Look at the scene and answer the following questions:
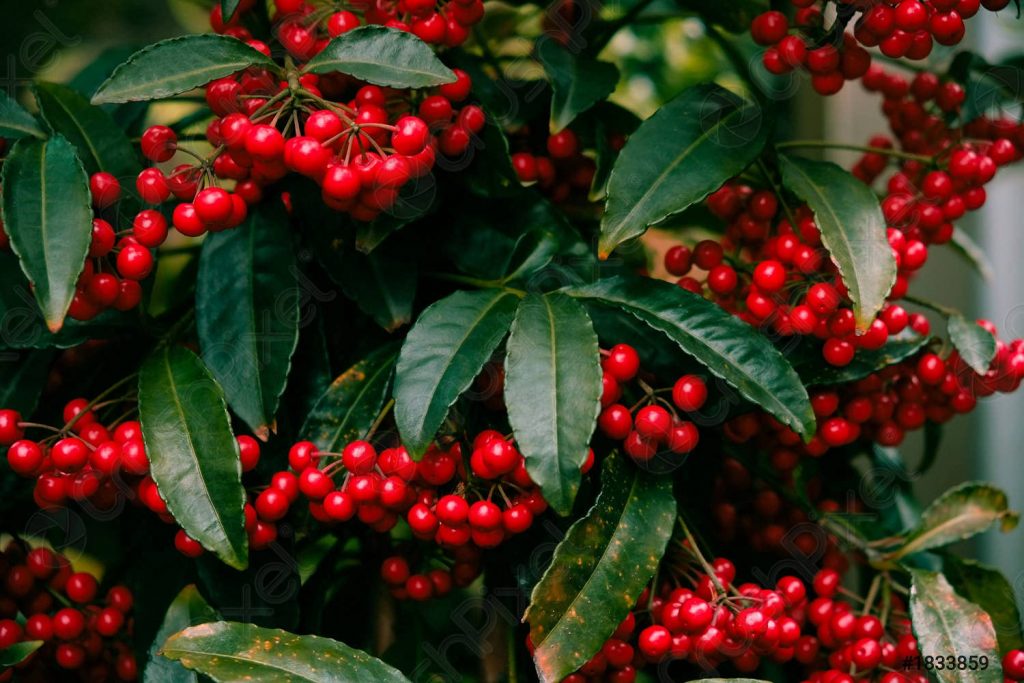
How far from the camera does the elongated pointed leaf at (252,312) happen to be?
0.75 meters

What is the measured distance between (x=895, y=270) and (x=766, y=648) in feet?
1.02

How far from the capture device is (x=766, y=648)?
0.73 m

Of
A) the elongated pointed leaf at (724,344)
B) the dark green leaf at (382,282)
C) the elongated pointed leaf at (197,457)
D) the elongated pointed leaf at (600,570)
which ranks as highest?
the elongated pointed leaf at (724,344)

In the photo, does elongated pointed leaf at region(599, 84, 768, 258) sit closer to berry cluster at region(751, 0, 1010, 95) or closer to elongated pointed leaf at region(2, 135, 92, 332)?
berry cluster at region(751, 0, 1010, 95)

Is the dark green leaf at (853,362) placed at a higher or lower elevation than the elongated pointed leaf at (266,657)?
higher

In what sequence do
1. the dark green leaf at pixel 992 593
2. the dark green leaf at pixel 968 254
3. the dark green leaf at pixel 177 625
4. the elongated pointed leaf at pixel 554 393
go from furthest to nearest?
the dark green leaf at pixel 968 254
the dark green leaf at pixel 992 593
the dark green leaf at pixel 177 625
the elongated pointed leaf at pixel 554 393

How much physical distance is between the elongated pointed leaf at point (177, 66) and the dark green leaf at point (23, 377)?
0.25m

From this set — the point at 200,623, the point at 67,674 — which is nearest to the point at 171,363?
the point at 200,623

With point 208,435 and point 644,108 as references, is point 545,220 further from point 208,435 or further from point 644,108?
point 644,108

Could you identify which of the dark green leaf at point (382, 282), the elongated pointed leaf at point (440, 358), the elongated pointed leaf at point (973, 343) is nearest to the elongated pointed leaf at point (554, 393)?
the elongated pointed leaf at point (440, 358)

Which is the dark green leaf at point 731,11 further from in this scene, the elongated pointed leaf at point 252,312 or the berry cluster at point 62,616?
the berry cluster at point 62,616

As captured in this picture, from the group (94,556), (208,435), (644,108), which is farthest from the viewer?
(644,108)

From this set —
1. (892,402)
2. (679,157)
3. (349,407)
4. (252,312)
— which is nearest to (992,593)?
(892,402)

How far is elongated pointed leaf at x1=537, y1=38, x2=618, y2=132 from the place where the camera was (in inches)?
30.8
